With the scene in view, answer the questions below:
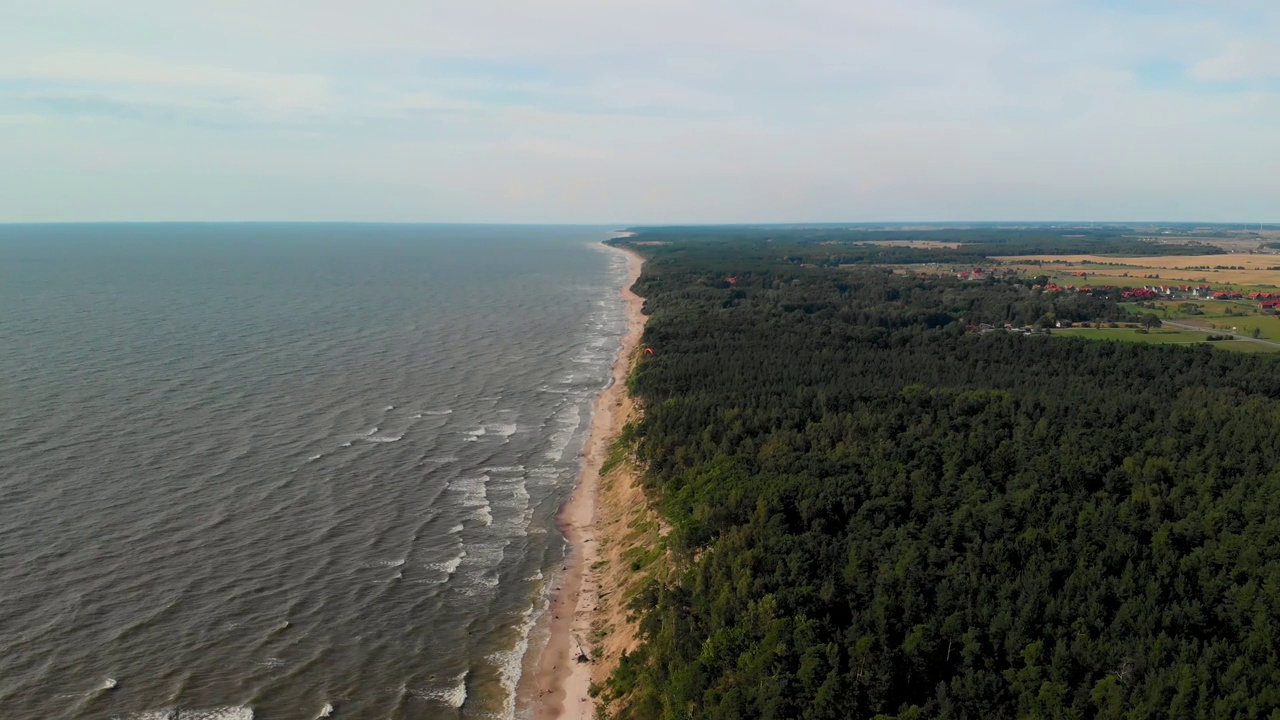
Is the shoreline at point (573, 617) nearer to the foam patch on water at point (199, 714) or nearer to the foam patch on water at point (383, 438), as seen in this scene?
the foam patch on water at point (199, 714)

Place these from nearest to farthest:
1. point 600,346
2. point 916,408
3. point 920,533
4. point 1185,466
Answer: point 920,533, point 1185,466, point 916,408, point 600,346

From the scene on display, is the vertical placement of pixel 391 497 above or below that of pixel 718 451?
below

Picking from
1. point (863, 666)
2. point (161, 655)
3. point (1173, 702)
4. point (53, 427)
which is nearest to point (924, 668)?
point (863, 666)

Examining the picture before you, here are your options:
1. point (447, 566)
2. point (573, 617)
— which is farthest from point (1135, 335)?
point (447, 566)

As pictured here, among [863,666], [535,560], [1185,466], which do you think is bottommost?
[535,560]

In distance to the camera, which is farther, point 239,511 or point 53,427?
point 53,427

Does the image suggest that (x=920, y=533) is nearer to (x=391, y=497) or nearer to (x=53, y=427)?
(x=391, y=497)
